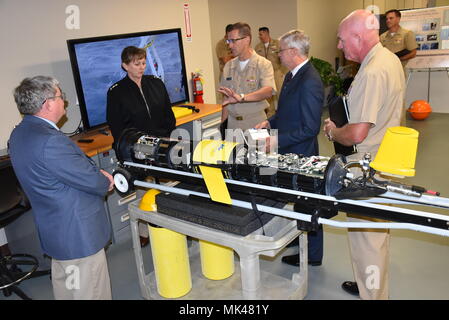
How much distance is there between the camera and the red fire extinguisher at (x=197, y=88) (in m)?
4.94

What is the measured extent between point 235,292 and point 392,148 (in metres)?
1.52

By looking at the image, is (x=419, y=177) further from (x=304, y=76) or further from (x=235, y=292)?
(x=235, y=292)

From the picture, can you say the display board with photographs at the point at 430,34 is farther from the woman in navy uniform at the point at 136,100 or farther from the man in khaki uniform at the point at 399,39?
the woman in navy uniform at the point at 136,100

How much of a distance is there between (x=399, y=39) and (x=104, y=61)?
199 inches

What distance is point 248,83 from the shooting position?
3828mm

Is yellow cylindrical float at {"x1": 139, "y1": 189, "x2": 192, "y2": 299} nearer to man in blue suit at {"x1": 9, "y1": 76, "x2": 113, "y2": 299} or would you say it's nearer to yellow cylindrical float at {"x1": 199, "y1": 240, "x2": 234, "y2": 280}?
yellow cylindrical float at {"x1": 199, "y1": 240, "x2": 234, "y2": 280}

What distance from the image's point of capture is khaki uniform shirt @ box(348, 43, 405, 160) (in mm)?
2221

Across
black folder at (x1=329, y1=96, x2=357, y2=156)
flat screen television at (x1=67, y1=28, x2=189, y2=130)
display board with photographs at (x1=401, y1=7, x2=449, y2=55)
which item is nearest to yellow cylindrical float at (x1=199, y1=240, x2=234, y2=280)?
black folder at (x1=329, y1=96, x2=357, y2=156)

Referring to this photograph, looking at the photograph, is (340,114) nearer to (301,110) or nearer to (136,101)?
(301,110)

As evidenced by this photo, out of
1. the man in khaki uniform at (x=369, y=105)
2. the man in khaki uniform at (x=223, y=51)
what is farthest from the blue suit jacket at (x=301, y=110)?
the man in khaki uniform at (x=223, y=51)

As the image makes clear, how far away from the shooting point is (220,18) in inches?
295

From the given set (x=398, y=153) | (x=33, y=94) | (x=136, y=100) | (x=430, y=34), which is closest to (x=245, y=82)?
(x=136, y=100)

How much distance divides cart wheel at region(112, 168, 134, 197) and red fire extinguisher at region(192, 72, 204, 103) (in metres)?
2.75

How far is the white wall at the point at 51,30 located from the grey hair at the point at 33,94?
5.07 ft
